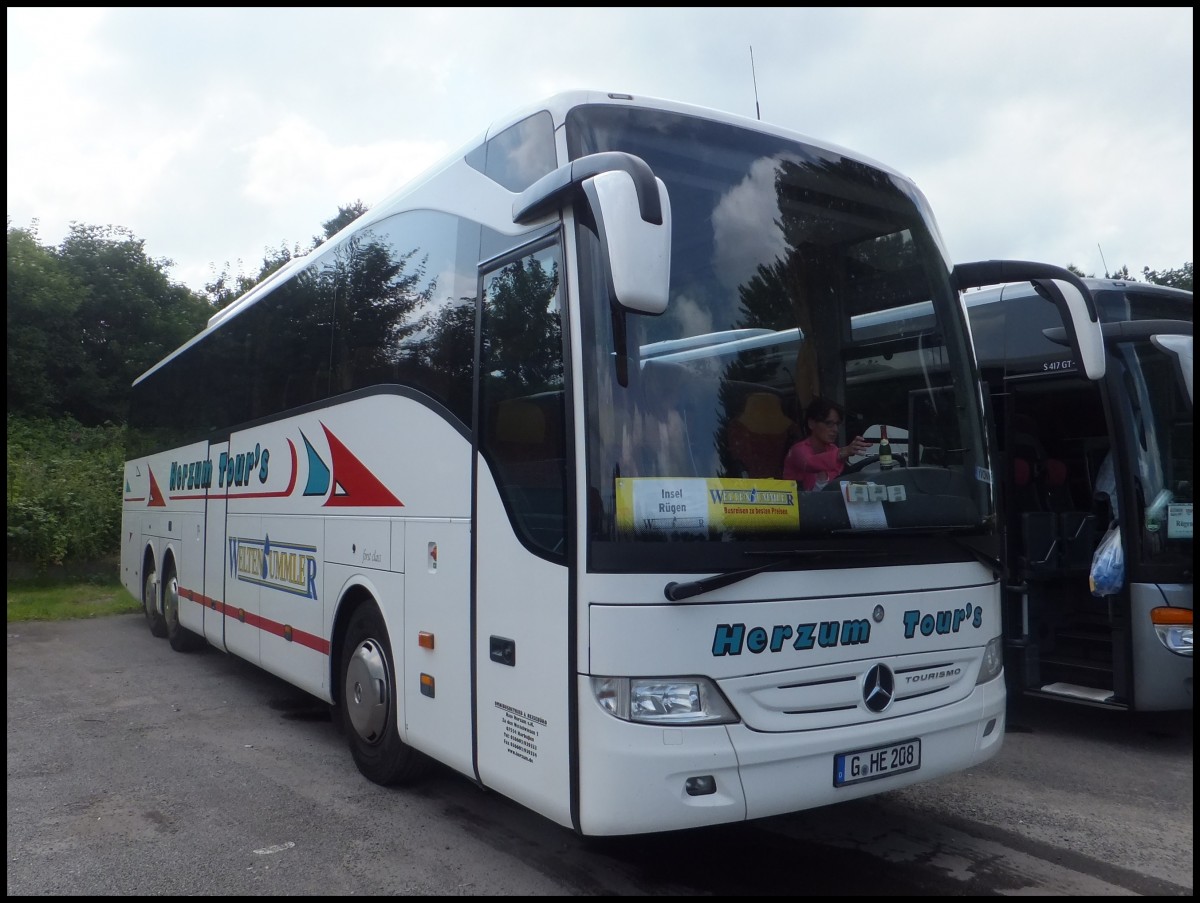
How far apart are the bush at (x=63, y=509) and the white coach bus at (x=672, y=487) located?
1434cm

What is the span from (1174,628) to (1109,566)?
21.1 inches

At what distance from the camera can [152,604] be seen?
38.7 ft

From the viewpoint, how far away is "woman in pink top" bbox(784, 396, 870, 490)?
405 cm

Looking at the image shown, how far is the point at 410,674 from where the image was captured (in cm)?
516

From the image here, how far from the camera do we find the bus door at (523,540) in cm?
391

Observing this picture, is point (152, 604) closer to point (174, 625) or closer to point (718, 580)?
point (174, 625)

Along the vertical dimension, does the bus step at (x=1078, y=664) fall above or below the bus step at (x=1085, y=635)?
below

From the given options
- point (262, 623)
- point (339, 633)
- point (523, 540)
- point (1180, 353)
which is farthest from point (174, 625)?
point (1180, 353)

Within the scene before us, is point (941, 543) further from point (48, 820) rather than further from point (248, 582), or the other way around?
point (248, 582)

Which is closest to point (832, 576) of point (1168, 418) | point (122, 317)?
point (1168, 418)

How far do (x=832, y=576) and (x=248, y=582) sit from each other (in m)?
5.55

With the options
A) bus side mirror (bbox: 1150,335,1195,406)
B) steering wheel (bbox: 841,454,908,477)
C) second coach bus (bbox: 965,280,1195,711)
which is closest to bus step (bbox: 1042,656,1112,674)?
second coach bus (bbox: 965,280,1195,711)

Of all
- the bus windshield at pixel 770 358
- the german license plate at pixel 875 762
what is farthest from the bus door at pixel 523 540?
the german license plate at pixel 875 762

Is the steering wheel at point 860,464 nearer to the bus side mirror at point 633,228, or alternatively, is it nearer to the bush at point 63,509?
the bus side mirror at point 633,228
